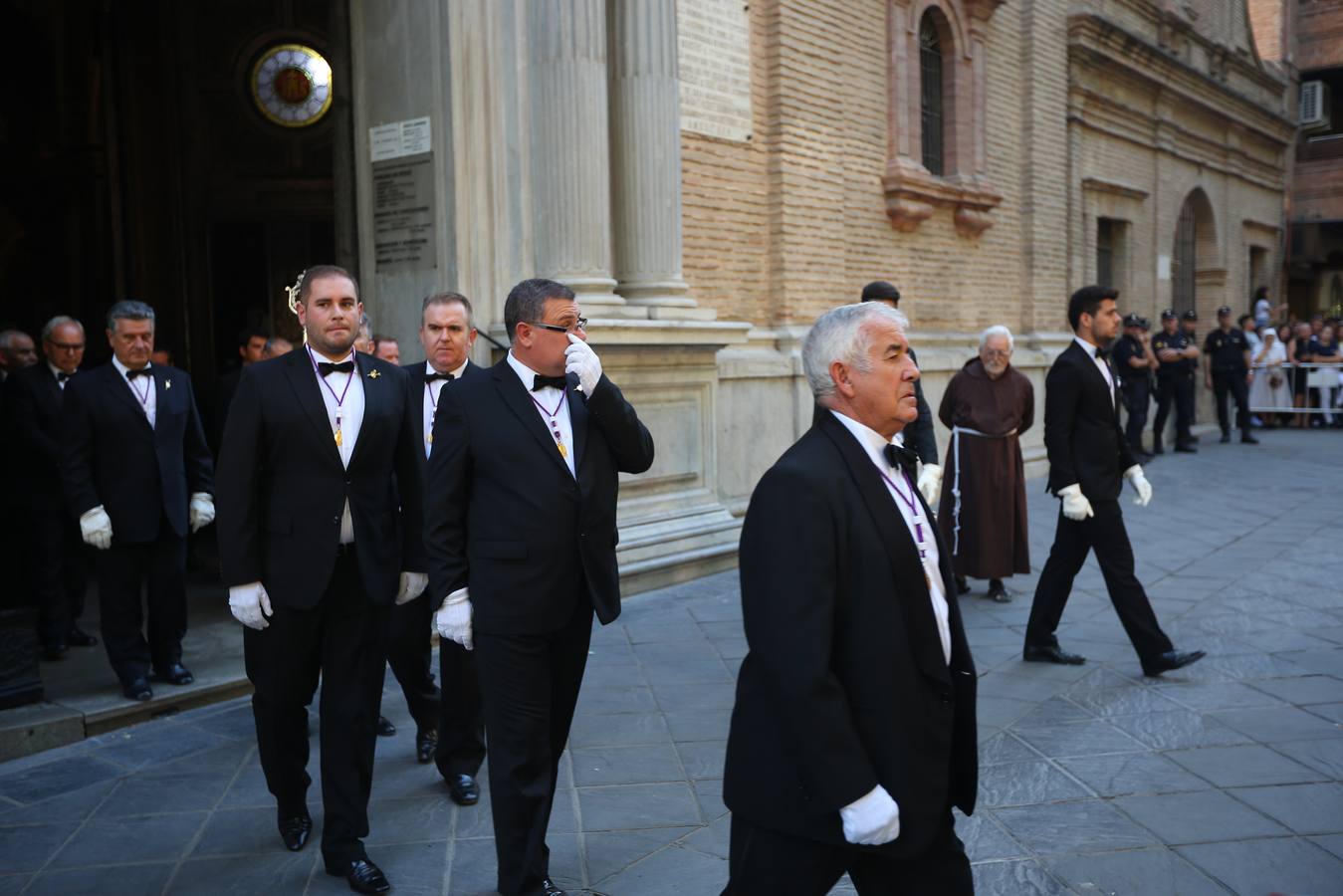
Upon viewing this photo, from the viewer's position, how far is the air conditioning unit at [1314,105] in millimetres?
Answer: 27719

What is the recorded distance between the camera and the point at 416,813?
443 centimetres

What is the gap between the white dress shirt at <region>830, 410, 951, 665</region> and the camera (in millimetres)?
2545

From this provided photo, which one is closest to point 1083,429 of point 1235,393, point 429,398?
point 429,398

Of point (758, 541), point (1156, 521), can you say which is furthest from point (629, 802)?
point (1156, 521)

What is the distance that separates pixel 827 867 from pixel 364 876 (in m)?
1.90

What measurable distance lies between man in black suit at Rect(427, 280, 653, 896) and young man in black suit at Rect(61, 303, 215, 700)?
9.92 feet

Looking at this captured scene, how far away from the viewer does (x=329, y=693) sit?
3.98 m

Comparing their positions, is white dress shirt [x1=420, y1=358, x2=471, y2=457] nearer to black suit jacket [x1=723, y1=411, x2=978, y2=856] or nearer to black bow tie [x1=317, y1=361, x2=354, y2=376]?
black bow tie [x1=317, y1=361, x2=354, y2=376]

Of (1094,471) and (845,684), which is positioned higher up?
(1094,471)

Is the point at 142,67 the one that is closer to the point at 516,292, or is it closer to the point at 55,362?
the point at 55,362

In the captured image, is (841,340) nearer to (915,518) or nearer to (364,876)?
(915,518)

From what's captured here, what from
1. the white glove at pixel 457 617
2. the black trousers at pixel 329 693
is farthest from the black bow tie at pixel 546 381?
the black trousers at pixel 329 693

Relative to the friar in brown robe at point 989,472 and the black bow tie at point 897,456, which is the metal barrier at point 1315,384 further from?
the black bow tie at point 897,456

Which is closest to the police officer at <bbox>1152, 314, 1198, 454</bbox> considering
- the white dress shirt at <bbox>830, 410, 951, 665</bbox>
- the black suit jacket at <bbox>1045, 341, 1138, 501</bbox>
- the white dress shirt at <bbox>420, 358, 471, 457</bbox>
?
the black suit jacket at <bbox>1045, 341, 1138, 501</bbox>
